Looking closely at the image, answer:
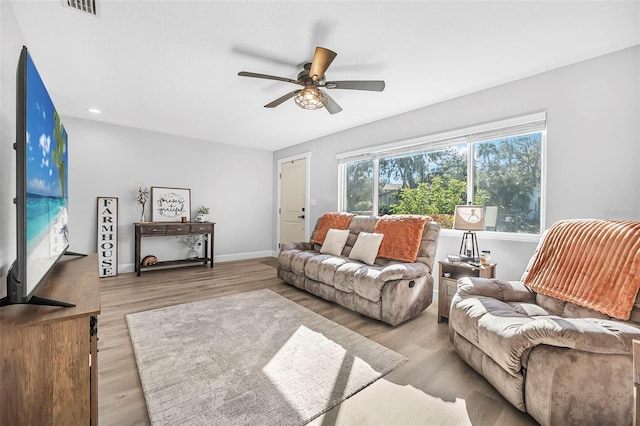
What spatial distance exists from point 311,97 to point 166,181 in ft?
11.7

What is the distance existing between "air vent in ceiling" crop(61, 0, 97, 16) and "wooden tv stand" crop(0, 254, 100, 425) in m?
1.88

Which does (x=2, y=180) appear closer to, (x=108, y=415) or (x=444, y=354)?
(x=108, y=415)

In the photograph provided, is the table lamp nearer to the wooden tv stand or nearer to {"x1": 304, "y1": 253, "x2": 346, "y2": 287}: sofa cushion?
{"x1": 304, "y1": 253, "x2": 346, "y2": 287}: sofa cushion

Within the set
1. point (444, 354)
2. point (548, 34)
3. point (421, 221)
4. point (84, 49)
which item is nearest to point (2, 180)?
point (84, 49)

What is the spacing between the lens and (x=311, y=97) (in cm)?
Answer: 249

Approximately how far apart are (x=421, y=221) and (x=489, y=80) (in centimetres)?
157

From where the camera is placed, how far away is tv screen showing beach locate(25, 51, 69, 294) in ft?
3.25

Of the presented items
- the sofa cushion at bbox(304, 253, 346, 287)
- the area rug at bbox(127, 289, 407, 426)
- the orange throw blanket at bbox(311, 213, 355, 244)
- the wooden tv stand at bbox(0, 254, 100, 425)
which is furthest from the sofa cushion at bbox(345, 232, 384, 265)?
the wooden tv stand at bbox(0, 254, 100, 425)

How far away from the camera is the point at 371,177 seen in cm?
419

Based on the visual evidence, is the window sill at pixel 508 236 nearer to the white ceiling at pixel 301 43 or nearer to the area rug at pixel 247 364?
the white ceiling at pixel 301 43

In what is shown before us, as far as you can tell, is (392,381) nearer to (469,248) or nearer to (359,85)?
(469,248)

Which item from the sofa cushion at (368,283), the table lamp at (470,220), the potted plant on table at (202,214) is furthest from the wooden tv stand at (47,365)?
the potted plant on table at (202,214)

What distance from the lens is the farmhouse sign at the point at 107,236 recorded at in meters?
4.13

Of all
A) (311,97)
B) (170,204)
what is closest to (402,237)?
(311,97)
